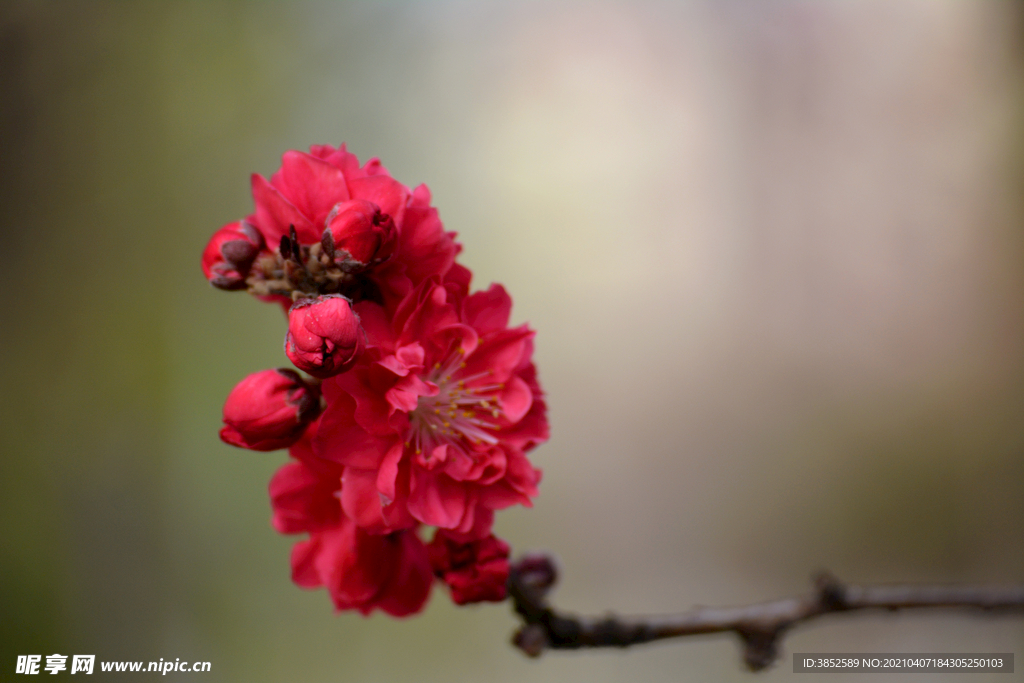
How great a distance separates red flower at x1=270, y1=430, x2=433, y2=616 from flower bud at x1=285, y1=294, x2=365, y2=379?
0.43 ft

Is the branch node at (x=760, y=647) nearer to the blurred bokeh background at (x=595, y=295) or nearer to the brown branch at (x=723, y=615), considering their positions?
the brown branch at (x=723, y=615)

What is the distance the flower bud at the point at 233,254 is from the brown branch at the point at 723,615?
1.33 feet

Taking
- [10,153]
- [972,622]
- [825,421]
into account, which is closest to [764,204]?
[825,421]

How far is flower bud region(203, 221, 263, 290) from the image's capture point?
1.76 feet

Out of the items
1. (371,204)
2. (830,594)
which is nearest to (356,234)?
(371,204)

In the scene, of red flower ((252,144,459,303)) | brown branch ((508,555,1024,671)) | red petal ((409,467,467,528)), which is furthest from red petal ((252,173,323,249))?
brown branch ((508,555,1024,671))

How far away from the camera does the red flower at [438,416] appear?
1.64 feet

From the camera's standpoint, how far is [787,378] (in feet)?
6.02

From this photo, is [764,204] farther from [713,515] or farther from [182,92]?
[182,92]

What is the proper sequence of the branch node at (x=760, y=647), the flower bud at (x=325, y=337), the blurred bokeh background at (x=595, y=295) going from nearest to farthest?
the flower bud at (x=325, y=337) → the branch node at (x=760, y=647) → the blurred bokeh background at (x=595, y=295)

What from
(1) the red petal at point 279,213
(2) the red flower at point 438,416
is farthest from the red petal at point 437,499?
(1) the red petal at point 279,213

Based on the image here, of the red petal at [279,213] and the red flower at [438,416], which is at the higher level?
the red petal at [279,213]

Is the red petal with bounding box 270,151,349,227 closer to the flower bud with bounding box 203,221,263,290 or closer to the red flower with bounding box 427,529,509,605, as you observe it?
the flower bud with bounding box 203,221,263,290

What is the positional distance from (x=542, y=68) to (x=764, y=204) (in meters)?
0.78
